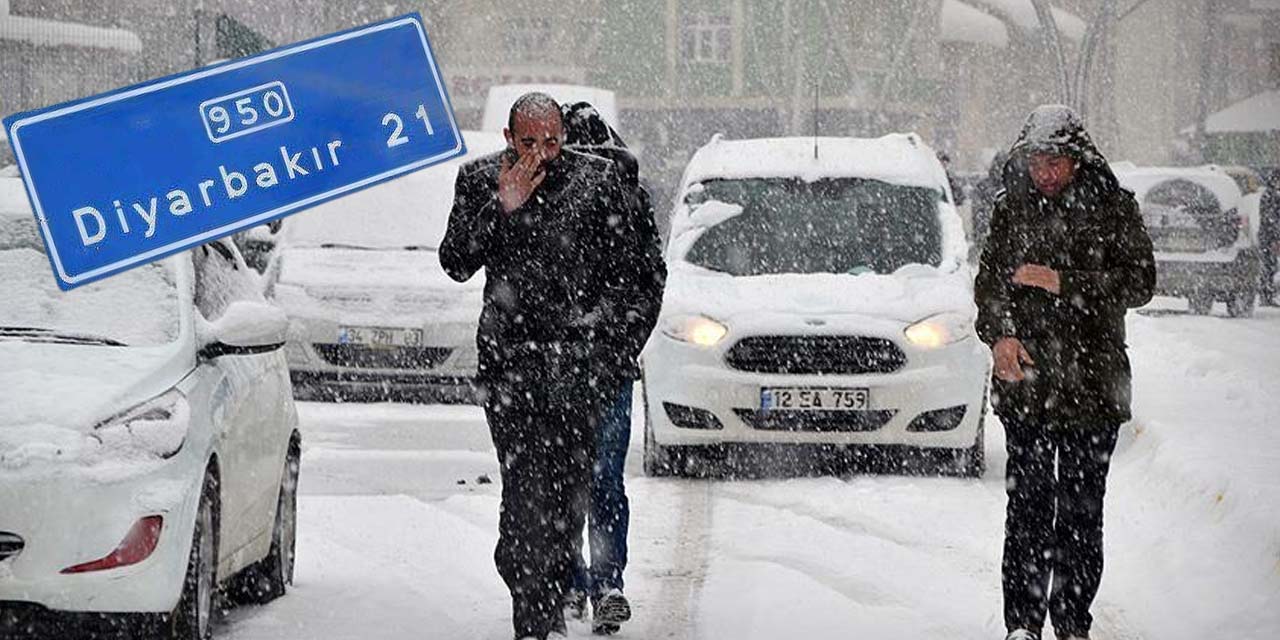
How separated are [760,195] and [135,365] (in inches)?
269

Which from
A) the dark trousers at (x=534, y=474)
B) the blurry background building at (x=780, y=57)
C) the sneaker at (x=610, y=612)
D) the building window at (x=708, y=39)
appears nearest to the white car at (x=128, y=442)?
the dark trousers at (x=534, y=474)

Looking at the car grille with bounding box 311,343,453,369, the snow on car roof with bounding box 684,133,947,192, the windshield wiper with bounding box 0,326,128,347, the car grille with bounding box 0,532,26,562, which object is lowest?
the car grille with bounding box 311,343,453,369

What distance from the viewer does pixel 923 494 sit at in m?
11.4

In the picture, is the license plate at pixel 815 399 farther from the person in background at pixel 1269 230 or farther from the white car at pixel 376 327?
the person in background at pixel 1269 230

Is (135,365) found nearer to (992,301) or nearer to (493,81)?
(992,301)

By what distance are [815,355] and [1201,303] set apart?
16.7 metres

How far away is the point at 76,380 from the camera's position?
667cm

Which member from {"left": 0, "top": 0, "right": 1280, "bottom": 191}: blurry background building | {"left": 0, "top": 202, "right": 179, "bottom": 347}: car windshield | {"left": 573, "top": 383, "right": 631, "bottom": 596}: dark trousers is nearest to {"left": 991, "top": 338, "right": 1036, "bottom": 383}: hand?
{"left": 573, "top": 383, "right": 631, "bottom": 596}: dark trousers

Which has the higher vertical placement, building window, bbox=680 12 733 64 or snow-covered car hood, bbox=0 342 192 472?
snow-covered car hood, bbox=0 342 192 472

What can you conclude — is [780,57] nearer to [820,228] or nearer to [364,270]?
[364,270]

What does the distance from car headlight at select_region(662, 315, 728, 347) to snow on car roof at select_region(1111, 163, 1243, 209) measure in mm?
14432

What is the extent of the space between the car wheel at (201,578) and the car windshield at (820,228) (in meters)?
6.09

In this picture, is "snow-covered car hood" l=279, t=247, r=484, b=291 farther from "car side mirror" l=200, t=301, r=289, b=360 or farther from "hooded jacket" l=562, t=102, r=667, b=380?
"car side mirror" l=200, t=301, r=289, b=360

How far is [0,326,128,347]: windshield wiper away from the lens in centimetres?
705
